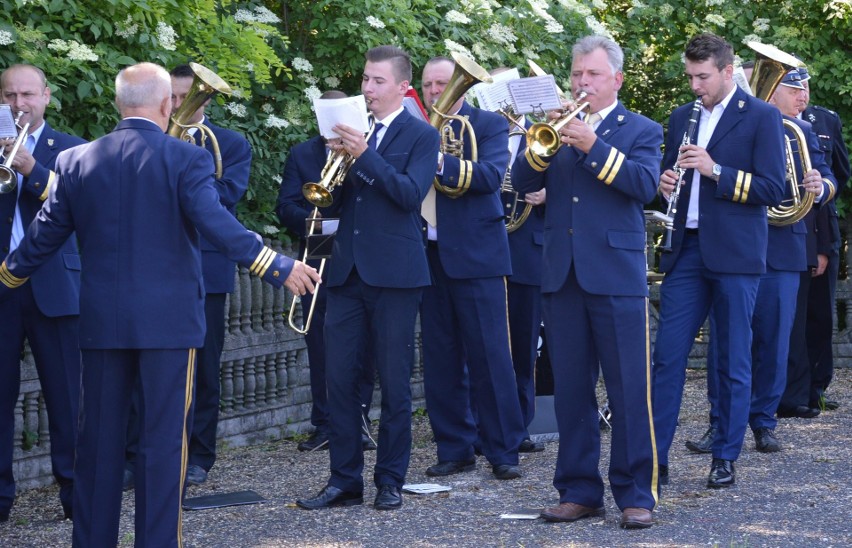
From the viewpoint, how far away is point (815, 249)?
378 inches

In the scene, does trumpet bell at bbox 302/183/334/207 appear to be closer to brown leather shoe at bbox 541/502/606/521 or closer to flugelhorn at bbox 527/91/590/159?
flugelhorn at bbox 527/91/590/159

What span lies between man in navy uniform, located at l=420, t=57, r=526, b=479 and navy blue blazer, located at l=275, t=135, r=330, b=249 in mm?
835

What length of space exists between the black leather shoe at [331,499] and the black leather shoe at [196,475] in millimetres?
914

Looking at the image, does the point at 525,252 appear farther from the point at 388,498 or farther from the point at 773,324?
the point at 388,498

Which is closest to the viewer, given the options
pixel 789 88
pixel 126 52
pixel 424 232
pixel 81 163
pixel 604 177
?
pixel 81 163

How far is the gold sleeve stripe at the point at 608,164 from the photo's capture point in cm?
606

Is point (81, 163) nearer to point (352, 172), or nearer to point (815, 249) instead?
point (352, 172)

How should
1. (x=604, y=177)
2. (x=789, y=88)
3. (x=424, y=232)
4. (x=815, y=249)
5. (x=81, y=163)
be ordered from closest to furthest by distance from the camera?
(x=81, y=163), (x=604, y=177), (x=424, y=232), (x=789, y=88), (x=815, y=249)

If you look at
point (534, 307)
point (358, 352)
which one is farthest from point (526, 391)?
point (358, 352)

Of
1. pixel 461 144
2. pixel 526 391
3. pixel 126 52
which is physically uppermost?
pixel 126 52

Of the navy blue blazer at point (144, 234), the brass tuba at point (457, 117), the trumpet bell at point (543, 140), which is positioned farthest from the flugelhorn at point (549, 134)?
the navy blue blazer at point (144, 234)

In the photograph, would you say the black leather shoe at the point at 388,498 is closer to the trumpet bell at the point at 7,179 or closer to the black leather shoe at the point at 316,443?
the black leather shoe at the point at 316,443

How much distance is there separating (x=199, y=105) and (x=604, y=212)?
7.23 ft

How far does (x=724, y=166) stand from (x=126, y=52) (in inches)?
138
